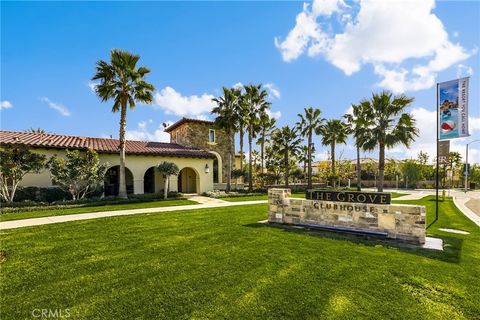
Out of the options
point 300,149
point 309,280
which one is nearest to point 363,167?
point 300,149

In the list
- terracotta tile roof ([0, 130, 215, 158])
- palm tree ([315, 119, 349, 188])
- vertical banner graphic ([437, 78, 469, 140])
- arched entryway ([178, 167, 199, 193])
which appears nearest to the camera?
vertical banner graphic ([437, 78, 469, 140])

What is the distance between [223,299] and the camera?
4246mm

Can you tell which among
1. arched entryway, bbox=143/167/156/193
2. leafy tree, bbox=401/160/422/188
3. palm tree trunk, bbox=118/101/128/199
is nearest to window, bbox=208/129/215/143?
arched entryway, bbox=143/167/156/193

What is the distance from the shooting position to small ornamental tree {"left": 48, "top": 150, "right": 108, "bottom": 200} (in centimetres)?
1537

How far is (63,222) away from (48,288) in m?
6.84

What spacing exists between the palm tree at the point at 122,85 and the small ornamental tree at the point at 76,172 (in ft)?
6.75

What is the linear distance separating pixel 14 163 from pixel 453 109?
23561 millimetres

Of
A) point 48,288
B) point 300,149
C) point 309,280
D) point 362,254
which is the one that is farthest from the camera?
point 300,149

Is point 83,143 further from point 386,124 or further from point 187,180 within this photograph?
point 386,124

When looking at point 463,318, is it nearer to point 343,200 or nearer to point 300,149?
point 343,200

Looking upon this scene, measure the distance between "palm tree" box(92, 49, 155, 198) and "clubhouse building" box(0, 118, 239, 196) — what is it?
259 centimetres

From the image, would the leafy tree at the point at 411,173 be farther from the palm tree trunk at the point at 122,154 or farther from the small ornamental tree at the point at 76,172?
the small ornamental tree at the point at 76,172

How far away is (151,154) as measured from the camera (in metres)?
21.2

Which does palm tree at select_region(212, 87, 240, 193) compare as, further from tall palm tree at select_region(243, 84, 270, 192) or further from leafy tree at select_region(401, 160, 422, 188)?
leafy tree at select_region(401, 160, 422, 188)
